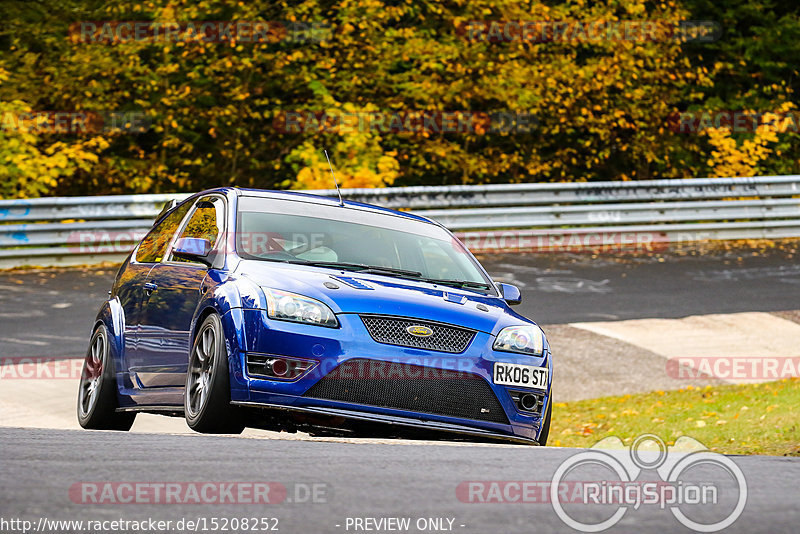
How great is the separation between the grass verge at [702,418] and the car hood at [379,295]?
253 centimetres

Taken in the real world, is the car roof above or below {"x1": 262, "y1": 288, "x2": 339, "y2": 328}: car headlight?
above

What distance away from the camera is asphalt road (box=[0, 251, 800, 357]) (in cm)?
1309

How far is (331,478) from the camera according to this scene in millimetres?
4961

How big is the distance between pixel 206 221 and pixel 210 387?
68.5 inches

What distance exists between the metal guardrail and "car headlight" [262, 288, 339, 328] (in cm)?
1082

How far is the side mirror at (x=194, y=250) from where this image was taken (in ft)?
24.2

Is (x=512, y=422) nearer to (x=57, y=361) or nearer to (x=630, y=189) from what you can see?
(x=57, y=361)

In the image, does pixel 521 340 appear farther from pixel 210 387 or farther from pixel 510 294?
pixel 210 387

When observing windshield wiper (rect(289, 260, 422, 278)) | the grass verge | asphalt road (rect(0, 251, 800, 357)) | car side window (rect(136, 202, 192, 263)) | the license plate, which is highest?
windshield wiper (rect(289, 260, 422, 278))

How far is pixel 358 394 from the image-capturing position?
6.65 m

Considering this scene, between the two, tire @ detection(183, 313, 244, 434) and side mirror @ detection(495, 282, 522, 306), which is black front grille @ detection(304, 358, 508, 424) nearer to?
tire @ detection(183, 313, 244, 434)

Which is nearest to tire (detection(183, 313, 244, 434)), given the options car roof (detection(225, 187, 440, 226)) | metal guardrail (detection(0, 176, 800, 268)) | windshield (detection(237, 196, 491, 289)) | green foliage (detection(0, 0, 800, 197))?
windshield (detection(237, 196, 491, 289))

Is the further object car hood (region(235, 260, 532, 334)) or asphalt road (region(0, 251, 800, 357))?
asphalt road (region(0, 251, 800, 357))

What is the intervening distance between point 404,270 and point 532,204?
516 inches
